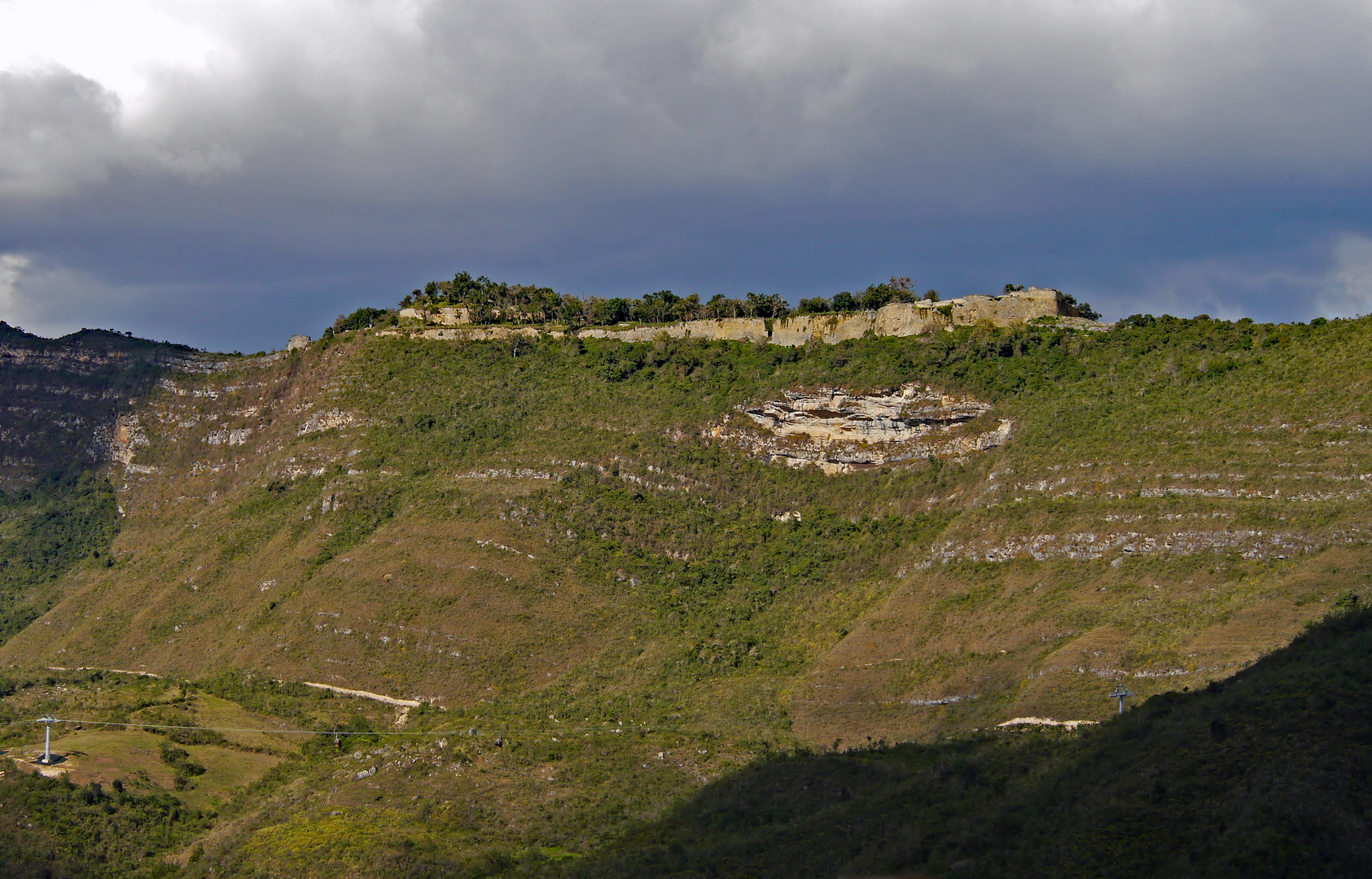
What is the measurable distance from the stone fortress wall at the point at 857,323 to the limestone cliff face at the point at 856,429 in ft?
42.1

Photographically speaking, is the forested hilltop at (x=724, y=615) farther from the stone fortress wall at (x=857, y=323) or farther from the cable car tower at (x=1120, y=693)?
the stone fortress wall at (x=857, y=323)

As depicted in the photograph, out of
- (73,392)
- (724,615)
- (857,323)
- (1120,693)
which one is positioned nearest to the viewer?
(1120,693)

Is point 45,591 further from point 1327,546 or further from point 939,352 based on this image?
point 1327,546

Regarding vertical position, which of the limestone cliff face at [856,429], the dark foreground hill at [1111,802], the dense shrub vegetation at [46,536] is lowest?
the dark foreground hill at [1111,802]

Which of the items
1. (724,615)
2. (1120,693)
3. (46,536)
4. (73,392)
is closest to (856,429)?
(724,615)

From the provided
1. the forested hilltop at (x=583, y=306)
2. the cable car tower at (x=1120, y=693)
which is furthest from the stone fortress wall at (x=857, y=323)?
the cable car tower at (x=1120, y=693)

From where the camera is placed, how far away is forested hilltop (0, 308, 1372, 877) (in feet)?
109

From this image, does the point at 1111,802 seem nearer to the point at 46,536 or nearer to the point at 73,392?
the point at 46,536

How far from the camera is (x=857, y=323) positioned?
88250 mm

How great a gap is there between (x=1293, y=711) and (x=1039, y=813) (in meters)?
7.04

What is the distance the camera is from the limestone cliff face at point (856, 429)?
7175 centimetres

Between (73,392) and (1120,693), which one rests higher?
(73,392)

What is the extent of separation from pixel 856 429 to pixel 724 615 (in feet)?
59.9

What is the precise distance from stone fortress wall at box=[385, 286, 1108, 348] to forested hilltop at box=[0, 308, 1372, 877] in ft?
7.61
